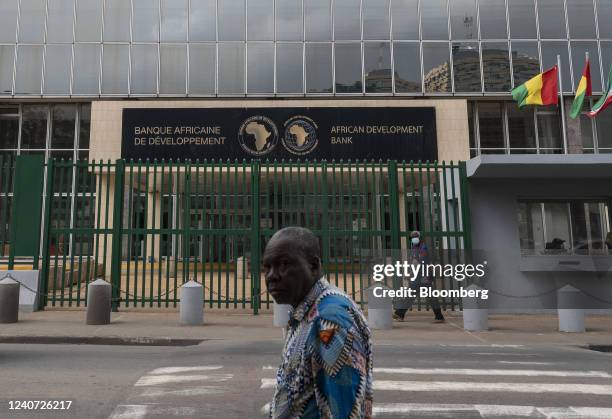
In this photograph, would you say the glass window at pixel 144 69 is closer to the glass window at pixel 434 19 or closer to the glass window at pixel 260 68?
the glass window at pixel 260 68

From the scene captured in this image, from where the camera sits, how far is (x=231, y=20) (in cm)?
2645

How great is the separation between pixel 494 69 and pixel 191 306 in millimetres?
22364

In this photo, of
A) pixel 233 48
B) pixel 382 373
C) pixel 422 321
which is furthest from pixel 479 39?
pixel 382 373

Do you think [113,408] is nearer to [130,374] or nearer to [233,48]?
[130,374]

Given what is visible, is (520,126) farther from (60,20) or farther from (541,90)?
(60,20)

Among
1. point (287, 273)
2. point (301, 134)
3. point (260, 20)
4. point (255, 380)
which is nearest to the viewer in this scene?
point (287, 273)

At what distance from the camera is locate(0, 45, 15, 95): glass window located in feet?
84.5

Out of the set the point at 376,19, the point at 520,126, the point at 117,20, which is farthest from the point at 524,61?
the point at 117,20

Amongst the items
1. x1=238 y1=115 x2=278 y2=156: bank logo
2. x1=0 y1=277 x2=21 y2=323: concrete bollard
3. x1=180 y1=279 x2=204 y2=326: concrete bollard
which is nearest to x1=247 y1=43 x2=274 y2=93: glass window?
x1=238 y1=115 x2=278 y2=156: bank logo

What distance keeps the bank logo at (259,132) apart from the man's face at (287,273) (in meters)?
22.7

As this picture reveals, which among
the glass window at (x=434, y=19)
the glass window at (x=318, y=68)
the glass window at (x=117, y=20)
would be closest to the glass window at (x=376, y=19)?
the glass window at (x=434, y=19)

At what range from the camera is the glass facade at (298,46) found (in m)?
25.7

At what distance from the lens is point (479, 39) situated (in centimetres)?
2583

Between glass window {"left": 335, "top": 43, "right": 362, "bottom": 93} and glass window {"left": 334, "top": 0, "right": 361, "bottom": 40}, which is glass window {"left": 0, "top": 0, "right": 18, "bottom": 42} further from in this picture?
glass window {"left": 335, "top": 43, "right": 362, "bottom": 93}
